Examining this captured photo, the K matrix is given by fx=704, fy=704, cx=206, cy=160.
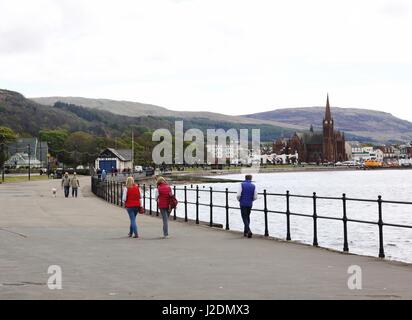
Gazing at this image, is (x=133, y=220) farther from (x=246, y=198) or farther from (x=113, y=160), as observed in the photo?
(x=113, y=160)

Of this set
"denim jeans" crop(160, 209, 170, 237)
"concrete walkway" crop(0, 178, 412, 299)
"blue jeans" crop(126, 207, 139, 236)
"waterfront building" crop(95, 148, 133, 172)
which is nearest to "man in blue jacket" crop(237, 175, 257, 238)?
"concrete walkway" crop(0, 178, 412, 299)

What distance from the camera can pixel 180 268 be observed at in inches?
510

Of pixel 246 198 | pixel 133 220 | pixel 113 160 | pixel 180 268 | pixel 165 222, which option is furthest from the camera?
pixel 113 160

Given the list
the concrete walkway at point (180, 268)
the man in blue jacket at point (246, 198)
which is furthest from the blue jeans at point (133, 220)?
the man in blue jacket at point (246, 198)

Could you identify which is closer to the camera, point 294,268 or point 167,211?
point 294,268

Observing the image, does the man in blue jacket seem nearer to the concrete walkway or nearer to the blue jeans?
the concrete walkway

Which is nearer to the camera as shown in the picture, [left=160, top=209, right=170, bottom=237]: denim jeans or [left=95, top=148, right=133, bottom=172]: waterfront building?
[left=160, top=209, right=170, bottom=237]: denim jeans

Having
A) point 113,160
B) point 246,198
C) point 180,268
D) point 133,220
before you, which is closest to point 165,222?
point 133,220

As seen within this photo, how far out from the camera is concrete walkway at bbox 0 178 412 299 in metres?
10.1
